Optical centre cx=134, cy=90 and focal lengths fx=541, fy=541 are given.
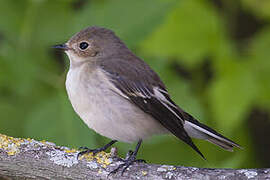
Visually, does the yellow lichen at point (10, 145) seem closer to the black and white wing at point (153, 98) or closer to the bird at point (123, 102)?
the bird at point (123, 102)

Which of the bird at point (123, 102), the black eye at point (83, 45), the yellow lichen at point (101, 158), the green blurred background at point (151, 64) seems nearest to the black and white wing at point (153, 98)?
the bird at point (123, 102)

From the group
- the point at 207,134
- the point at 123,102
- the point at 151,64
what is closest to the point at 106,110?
the point at 123,102

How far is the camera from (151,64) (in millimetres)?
4758

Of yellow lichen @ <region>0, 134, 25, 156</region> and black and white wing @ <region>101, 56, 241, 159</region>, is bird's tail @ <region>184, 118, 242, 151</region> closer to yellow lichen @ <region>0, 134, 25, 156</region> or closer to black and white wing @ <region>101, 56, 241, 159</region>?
black and white wing @ <region>101, 56, 241, 159</region>

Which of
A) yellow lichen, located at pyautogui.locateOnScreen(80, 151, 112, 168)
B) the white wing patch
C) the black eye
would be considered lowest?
yellow lichen, located at pyautogui.locateOnScreen(80, 151, 112, 168)

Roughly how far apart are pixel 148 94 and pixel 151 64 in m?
0.94

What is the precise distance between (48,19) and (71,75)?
1.28m

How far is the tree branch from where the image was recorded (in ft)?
10.2

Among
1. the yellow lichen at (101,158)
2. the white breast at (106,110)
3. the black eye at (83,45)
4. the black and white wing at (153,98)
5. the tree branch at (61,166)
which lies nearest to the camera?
the tree branch at (61,166)

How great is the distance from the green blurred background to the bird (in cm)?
38

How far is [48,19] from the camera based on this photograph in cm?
499

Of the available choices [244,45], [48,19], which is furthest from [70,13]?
[244,45]

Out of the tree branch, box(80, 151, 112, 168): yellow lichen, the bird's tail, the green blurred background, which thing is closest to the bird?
the bird's tail

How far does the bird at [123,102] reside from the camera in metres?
3.63
